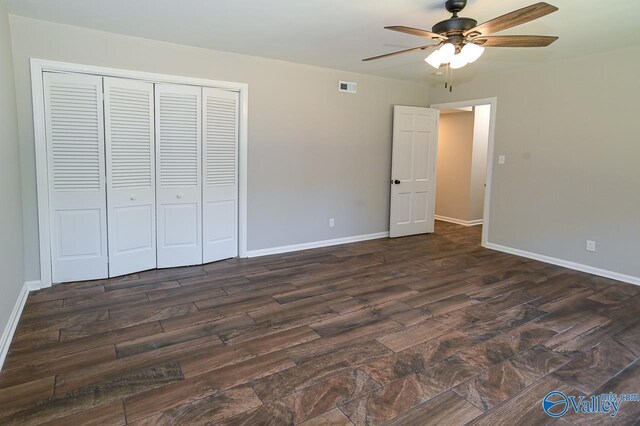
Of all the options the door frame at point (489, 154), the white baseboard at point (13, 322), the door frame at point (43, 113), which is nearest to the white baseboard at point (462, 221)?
the door frame at point (489, 154)

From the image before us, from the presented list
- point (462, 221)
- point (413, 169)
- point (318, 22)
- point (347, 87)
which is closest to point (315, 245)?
point (413, 169)

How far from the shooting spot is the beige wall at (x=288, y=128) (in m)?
3.70

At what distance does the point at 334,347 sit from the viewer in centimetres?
275

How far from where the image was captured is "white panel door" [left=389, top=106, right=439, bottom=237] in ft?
20.3

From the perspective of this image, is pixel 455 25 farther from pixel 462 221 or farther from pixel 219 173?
pixel 462 221

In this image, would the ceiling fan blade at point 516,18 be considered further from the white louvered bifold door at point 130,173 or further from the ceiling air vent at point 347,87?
the white louvered bifold door at point 130,173

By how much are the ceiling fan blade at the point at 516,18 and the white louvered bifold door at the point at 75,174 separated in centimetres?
355

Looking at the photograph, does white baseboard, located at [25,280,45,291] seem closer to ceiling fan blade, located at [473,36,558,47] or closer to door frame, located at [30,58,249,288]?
door frame, located at [30,58,249,288]

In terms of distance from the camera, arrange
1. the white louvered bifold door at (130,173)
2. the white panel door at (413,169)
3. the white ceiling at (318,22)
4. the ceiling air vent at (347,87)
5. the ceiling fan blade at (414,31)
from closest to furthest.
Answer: the ceiling fan blade at (414,31), the white ceiling at (318,22), the white louvered bifold door at (130,173), the ceiling air vent at (347,87), the white panel door at (413,169)

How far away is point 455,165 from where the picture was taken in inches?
304

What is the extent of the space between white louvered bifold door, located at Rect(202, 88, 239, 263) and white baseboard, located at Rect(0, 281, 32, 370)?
1.77 m

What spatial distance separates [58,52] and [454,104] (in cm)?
525

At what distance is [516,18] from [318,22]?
171 cm

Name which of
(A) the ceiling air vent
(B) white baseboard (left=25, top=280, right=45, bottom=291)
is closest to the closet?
(B) white baseboard (left=25, top=280, right=45, bottom=291)
